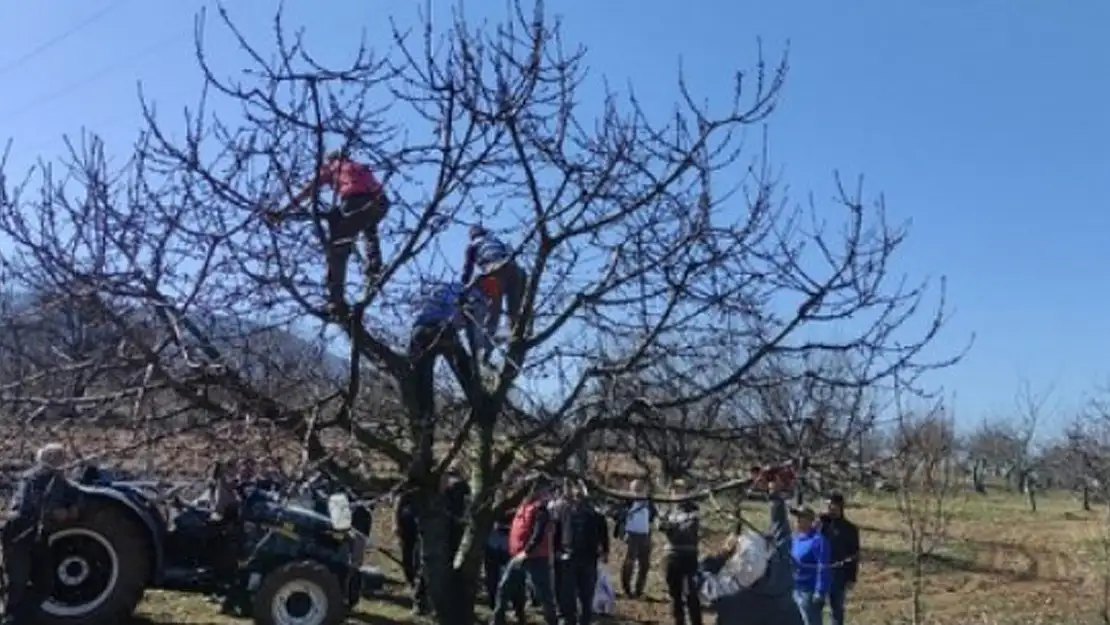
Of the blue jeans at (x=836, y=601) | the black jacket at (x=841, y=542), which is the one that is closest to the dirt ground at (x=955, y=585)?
the black jacket at (x=841, y=542)

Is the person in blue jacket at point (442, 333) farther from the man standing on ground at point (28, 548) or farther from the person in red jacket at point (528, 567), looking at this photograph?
the person in red jacket at point (528, 567)

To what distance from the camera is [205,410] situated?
5.79 meters

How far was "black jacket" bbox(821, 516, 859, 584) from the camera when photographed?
12180 mm

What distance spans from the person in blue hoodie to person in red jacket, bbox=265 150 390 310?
7.36 meters

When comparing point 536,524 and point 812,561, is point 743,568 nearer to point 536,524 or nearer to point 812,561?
point 536,524

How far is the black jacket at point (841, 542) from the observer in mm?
12180

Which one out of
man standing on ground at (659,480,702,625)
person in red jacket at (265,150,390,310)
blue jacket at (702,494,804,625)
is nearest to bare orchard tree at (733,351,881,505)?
person in red jacket at (265,150,390,310)

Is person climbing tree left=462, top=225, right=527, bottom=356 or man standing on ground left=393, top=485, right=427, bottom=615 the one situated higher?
person climbing tree left=462, top=225, right=527, bottom=356

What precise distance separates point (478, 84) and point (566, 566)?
833 cm

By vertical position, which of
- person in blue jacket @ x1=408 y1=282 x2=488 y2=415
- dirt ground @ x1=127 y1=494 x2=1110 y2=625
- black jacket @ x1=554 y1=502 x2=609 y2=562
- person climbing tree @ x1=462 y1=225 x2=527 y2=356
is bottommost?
dirt ground @ x1=127 y1=494 x2=1110 y2=625

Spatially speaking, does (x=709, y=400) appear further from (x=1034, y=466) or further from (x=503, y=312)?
(x=1034, y=466)

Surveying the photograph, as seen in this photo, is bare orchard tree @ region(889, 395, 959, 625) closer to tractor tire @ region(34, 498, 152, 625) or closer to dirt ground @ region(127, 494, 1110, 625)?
dirt ground @ region(127, 494, 1110, 625)

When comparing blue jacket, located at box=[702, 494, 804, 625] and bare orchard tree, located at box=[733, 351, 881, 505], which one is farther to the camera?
blue jacket, located at box=[702, 494, 804, 625]

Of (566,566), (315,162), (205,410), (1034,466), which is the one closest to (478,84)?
(315,162)
